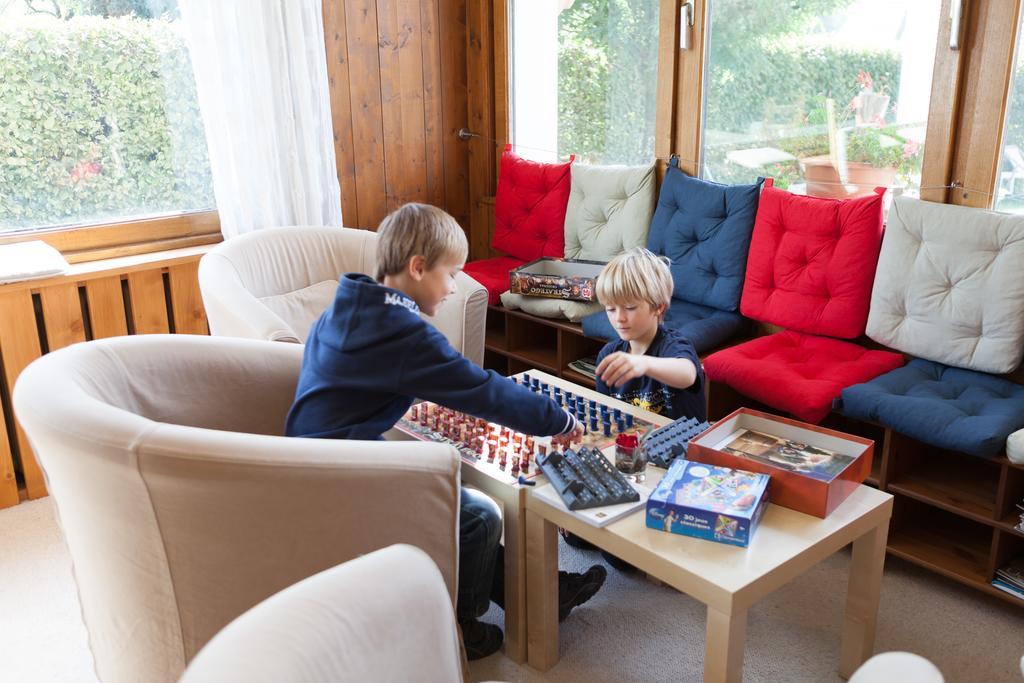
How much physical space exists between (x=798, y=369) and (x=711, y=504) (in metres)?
1.05

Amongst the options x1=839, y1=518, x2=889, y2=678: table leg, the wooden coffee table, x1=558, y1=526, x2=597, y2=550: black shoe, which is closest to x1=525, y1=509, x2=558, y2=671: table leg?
the wooden coffee table

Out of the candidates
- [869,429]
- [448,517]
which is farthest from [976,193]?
[448,517]

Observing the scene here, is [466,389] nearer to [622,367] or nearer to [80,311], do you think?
[622,367]

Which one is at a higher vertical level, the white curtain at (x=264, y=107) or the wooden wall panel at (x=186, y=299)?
the white curtain at (x=264, y=107)

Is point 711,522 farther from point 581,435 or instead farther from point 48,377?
point 48,377

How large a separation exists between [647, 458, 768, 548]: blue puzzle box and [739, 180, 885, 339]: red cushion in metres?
1.13

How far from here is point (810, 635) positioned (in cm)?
216

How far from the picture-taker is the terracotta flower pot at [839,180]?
2828mm

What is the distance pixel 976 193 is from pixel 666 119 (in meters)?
1.14

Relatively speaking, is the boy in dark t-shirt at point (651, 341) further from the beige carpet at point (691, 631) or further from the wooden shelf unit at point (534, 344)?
the wooden shelf unit at point (534, 344)

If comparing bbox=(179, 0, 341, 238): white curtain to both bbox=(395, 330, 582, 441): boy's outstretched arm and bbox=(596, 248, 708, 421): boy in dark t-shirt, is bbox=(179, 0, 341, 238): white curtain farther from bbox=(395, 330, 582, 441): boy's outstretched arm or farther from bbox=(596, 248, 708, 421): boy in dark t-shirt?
bbox=(395, 330, 582, 441): boy's outstretched arm

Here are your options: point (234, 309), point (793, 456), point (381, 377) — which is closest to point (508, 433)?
point (381, 377)

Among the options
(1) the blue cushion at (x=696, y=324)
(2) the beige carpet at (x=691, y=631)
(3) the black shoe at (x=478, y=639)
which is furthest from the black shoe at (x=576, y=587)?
(1) the blue cushion at (x=696, y=324)

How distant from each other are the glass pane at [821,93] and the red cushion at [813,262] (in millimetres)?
165
